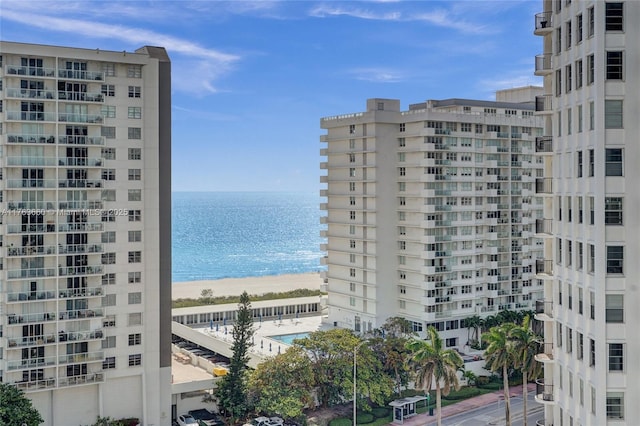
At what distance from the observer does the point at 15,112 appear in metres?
41.0

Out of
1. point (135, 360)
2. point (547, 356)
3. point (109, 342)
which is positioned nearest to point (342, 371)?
point (135, 360)

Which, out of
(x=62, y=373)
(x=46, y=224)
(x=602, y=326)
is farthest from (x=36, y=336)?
(x=602, y=326)

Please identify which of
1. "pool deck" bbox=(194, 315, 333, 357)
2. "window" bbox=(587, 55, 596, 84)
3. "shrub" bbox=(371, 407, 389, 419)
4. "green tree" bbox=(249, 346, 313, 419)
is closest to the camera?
"window" bbox=(587, 55, 596, 84)

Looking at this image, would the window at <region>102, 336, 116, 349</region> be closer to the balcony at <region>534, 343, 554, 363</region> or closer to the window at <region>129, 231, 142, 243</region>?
the window at <region>129, 231, 142, 243</region>

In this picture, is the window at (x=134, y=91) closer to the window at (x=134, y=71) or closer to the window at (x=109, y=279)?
the window at (x=134, y=71)

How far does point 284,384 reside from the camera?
1750 inches

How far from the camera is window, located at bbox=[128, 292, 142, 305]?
43.9 m

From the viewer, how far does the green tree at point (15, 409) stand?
36281 millimetres

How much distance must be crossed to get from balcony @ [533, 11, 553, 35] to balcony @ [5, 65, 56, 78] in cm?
2827

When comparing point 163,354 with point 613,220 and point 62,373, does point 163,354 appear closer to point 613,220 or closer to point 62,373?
point 62,373

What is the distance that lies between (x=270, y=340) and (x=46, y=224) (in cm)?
2361

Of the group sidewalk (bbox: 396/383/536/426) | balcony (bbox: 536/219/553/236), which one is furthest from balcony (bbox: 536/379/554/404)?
sidewalk (bbox: 396/383/536/426)

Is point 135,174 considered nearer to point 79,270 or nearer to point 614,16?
point 79,270

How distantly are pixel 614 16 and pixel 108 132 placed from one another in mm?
30937
